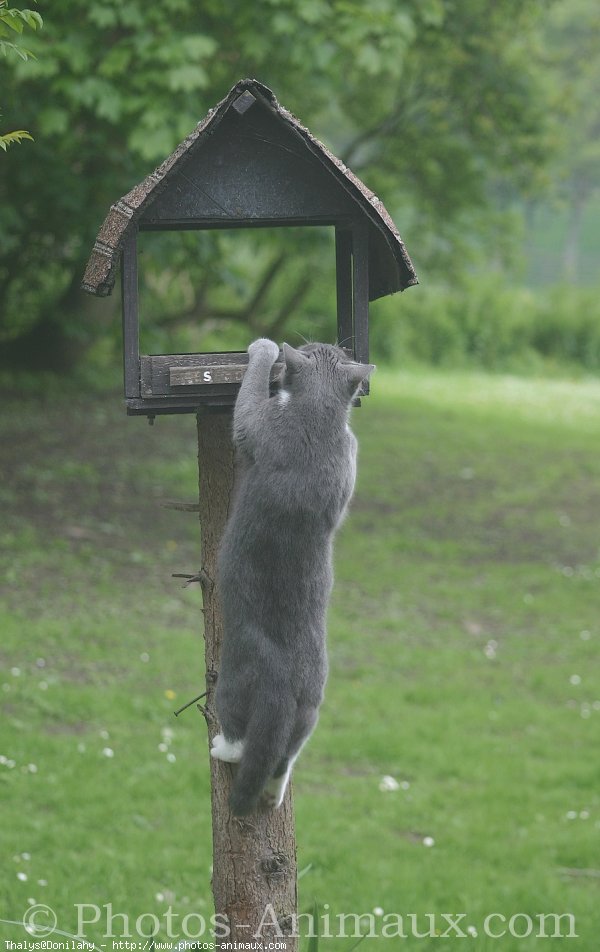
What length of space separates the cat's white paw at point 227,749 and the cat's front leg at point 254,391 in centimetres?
86

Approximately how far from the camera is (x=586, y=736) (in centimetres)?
704

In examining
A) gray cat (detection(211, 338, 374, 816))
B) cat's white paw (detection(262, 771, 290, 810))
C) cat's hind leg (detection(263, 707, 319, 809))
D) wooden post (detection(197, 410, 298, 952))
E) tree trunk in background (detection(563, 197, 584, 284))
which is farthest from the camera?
tree trunk in background (detection(563, 197, 584, 284))

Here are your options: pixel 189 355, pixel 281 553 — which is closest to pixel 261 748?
pixel 281 553

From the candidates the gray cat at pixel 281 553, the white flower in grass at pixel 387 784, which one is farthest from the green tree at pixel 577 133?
the gray cat at pixel 281 553

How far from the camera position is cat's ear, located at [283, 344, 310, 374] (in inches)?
123

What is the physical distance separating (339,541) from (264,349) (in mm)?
7687

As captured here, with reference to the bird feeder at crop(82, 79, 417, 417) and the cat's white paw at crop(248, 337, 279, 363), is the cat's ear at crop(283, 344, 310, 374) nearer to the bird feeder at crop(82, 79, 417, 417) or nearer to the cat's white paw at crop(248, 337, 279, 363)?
the cat's white paw at crop(248, 337, 279, 363)

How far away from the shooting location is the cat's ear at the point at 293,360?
313cm

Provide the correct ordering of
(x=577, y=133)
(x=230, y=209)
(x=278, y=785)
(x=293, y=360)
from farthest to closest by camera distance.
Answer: (x=577, y=133) < (x=230, y=209) < (x=278, y=785) < (x=293, y=360)

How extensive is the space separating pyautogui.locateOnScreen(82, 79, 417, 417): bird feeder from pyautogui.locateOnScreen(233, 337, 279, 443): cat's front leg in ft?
0.37

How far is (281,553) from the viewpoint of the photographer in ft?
9.97

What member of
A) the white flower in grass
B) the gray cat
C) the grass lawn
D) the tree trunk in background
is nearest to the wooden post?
the gray cat

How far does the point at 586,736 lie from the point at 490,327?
20428 mm

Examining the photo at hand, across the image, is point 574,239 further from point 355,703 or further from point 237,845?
point 237,845
